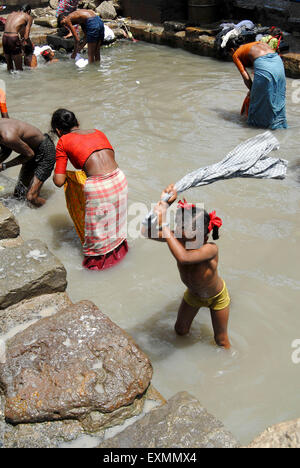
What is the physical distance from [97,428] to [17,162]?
3196mm

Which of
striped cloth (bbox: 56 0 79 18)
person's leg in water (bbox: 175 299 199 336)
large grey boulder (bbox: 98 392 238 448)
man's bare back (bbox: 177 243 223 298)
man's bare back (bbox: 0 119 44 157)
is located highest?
striped cloth (bbox: 56 0 79 18)

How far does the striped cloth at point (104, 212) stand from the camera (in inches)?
145

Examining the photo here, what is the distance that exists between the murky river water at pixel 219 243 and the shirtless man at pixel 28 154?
218 mm

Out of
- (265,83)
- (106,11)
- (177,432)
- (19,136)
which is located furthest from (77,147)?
(106,11)

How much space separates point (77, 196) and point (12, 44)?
271 inches

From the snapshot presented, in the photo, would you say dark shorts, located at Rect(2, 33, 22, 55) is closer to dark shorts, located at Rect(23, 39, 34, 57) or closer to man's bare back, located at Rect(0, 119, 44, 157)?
dark shorts, located at Rect(23, 39, 34, 57)

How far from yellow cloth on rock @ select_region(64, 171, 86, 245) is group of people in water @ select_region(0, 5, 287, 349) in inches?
0.6

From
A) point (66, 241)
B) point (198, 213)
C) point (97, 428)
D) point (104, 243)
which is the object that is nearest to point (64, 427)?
point (97, 428)

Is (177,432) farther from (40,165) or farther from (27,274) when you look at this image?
(40,165)

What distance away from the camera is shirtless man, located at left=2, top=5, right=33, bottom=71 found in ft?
30.4

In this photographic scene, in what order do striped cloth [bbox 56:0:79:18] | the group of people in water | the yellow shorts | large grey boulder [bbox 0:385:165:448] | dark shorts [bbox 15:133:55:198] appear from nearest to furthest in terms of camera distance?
large grey boulder [bbox 0:385:165:448], the group of people in water, the yellow shorts, dark shorts [bbox 15:133:55:198], striped cloth [bbox 56:0:79:18]

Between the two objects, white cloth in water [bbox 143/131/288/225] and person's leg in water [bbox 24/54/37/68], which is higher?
white cloth in water [bbox 143/131/288/225]

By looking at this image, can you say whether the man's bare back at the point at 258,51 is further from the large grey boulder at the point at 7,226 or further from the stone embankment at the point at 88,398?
the stone embankment at the point at 88,398

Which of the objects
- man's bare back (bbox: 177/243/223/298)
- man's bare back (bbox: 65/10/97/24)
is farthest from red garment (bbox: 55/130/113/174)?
man's bare back (bbox: 65/10/97/24)
